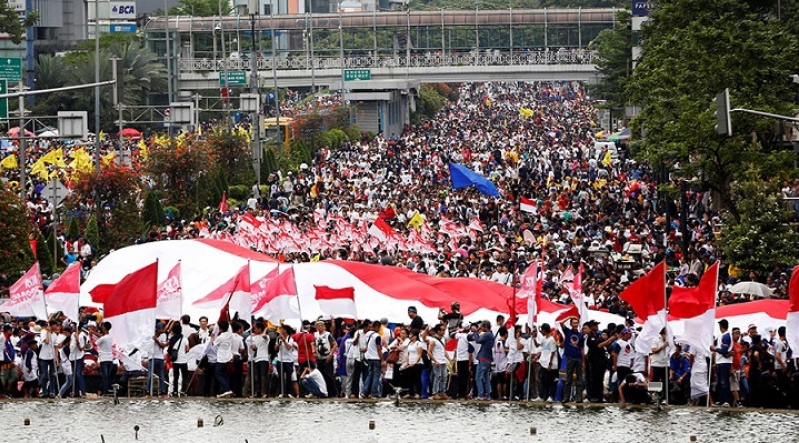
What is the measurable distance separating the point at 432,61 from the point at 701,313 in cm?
7954

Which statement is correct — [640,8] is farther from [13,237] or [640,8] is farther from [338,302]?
[338,302]

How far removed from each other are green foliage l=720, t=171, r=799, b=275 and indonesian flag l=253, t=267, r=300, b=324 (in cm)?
1332

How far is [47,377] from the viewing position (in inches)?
1031

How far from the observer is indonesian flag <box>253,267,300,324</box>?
2662 cm

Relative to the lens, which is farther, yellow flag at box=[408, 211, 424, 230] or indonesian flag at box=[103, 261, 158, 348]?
yellow flag at box=[408, 211, 424, 230]

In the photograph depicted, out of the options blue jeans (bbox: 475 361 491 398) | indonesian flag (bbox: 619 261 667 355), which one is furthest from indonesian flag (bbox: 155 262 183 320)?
indonesian flag (bbox: 619 261 667 355)

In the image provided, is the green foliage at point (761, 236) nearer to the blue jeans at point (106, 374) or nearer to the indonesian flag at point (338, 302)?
the indonesian flag at point (338, 302)

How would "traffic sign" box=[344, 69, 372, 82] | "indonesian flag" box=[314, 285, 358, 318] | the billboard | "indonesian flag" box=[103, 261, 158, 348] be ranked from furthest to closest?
"traffic sign" box=[344, 69, 372, 82]
the billboard
"indonesian flag" box=[314, 285, 358, 318]
"indonesian flag" box=[103, 261, 158, 348]

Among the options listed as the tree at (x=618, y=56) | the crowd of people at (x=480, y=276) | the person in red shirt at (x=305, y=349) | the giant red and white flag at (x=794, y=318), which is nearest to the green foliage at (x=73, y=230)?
the crowd of people at (x=480, y=276)

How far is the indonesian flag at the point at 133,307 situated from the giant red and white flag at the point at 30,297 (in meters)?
1.54

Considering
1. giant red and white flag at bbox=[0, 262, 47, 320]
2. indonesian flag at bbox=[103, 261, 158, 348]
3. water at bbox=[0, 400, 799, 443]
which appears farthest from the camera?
giant red and white flag at bbox=[0, 262, 47, 320]

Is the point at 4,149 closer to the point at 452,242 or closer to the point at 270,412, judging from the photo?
the point at 452,242

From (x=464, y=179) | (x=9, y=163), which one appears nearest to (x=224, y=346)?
(x=464, y=179)

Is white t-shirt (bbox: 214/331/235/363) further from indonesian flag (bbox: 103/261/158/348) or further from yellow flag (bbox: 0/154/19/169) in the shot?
yellow flag (bbox: 0/154/19/169)
